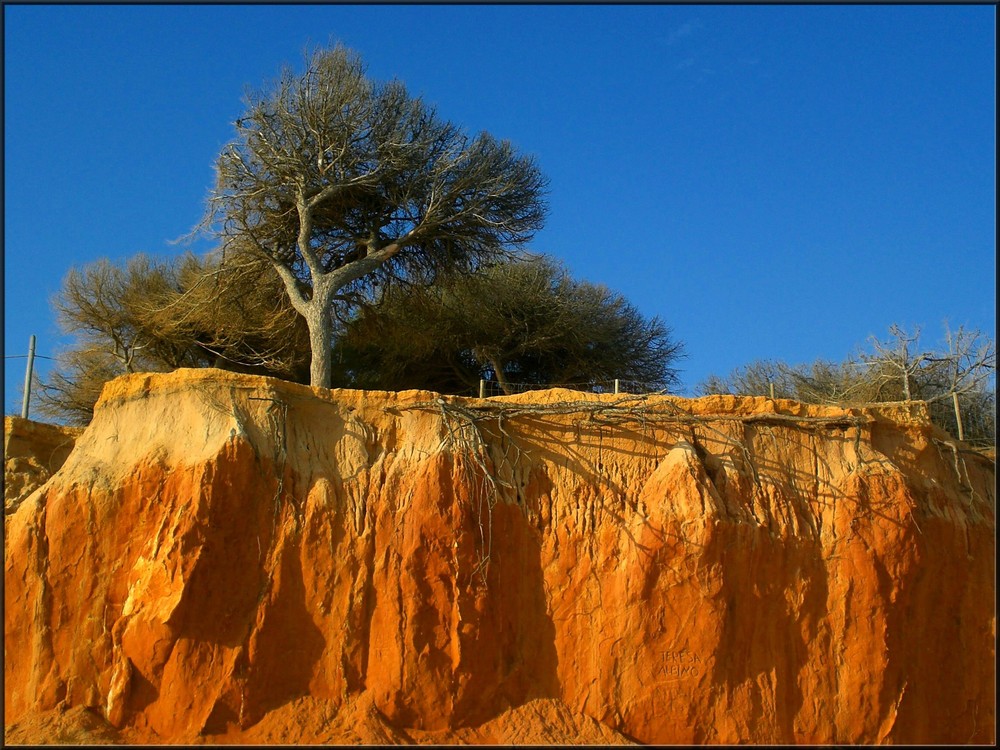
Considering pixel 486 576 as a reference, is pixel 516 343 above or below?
above

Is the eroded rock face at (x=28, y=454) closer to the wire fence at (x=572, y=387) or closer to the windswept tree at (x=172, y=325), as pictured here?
the windswept tree at (x=172, y=325)

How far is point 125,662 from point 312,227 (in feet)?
33.3

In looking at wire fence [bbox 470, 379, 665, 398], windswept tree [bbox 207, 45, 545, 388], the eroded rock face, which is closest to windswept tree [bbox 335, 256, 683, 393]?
wire fence [bbox 470, 379, 665, 398]

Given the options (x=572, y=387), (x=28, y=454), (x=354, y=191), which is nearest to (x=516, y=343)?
(x=572, y=387)

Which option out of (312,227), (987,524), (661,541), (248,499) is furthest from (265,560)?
(987,524)

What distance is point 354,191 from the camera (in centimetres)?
1961

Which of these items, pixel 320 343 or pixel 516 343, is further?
pixel 516 343

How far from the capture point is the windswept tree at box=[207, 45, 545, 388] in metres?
18.7

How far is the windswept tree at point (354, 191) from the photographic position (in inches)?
736

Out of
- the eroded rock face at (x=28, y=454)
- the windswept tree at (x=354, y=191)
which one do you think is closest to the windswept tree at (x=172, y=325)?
the windswept tree at (x=354, y=191)

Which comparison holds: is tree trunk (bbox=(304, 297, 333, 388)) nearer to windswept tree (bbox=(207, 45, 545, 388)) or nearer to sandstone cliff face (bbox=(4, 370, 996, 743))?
windswept tree (bbox=(207, 45, 545, 388))

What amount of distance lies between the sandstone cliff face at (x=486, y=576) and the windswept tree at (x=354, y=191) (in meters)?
5.18

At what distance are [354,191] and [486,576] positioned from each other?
32.4 ft

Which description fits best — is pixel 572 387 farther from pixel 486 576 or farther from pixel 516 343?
pixel 486 576
